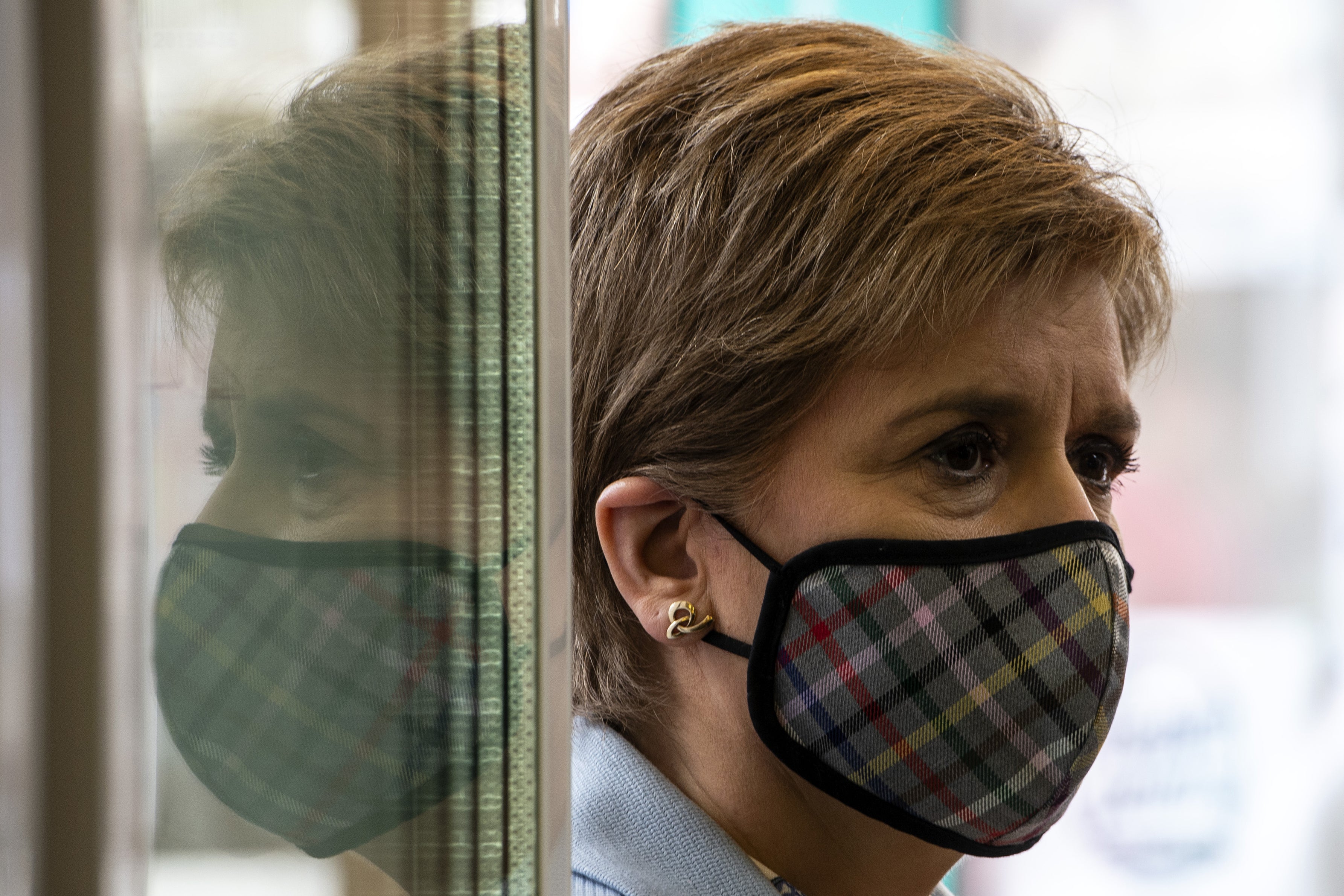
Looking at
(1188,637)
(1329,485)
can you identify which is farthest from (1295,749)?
(1329,485)

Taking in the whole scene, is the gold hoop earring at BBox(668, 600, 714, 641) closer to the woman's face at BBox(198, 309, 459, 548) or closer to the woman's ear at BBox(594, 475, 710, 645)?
the woman's ear at BBox(594, 475, 710, 645)

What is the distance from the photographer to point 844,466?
Answer: 34.3 inches

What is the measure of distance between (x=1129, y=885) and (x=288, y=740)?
273 centimetres

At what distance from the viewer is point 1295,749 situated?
2.63m

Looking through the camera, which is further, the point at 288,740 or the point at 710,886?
the point at 710,886

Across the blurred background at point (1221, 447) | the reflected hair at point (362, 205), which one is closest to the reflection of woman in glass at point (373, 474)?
the reflected hair at point (362, 205)

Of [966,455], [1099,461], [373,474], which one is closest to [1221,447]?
[1099,461]

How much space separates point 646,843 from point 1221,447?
89.6 inches

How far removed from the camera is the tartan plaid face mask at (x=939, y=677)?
0.84 m

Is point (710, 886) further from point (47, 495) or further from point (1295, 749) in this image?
point (1295, 749)

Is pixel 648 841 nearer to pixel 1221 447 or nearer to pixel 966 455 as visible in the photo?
pixel 966 455

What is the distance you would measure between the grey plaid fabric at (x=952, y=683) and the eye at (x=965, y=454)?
0.24 feet

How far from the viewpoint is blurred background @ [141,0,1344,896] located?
2.64 metres

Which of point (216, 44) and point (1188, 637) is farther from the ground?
point (216, 44)
